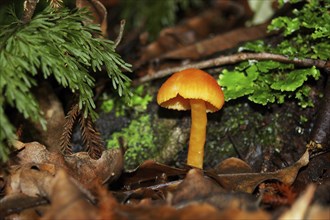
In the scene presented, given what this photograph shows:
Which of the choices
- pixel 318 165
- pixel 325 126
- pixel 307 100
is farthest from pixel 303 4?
pixel 318 165

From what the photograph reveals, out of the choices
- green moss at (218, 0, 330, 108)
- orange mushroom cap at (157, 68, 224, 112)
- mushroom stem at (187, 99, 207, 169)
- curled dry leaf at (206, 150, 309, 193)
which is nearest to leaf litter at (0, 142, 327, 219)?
curled dry leaf at (206, 150, 309, 193)

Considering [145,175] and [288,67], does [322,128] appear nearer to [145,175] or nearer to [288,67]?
[288,67]

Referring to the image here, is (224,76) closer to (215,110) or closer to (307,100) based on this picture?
(215,110)

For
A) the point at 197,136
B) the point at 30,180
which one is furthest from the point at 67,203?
the point at 197,136

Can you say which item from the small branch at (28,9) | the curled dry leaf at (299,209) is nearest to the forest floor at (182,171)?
the curled dry leaf at (299,209)

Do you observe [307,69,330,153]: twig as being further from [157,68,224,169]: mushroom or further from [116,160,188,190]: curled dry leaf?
[116,160,188,190]: curled dry leaf

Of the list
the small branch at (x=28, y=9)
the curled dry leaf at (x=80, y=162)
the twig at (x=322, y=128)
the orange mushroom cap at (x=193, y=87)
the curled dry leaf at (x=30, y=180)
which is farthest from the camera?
the twig at (x=322, y=128)

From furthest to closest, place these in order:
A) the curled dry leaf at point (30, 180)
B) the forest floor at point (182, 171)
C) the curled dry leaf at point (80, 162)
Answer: the curled dry leaf at point (80, 162)
the curled dry leaf at point (30, 180)
the forest floor at point (182, 171)

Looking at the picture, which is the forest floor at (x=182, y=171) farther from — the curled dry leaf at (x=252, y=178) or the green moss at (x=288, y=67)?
the green moss at (x=288, y=67)
